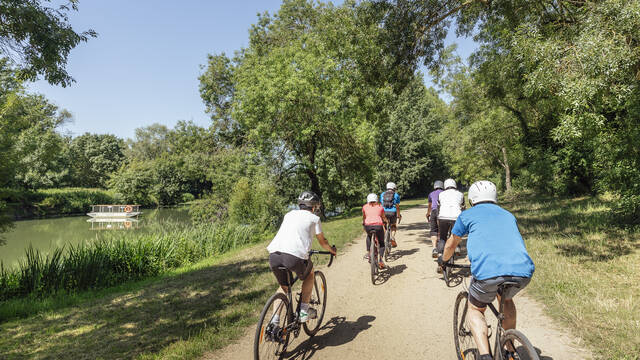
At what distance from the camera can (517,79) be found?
12414mm

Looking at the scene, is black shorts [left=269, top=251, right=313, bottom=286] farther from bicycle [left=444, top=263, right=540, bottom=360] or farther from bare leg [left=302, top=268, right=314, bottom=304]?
bicycle [left=444, top=263, right=540, bottom=360]

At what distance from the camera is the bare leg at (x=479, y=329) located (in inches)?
113

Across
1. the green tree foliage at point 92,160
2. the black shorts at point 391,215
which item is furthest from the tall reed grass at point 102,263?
the green tree foliage at point 92,160

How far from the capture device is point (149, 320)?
231 inches

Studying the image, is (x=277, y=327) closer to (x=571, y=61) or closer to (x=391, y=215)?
(x=391, y=215)

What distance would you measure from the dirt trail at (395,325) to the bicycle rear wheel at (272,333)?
364 mm

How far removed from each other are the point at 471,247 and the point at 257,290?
17.1ft

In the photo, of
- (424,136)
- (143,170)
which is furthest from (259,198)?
(143,170)

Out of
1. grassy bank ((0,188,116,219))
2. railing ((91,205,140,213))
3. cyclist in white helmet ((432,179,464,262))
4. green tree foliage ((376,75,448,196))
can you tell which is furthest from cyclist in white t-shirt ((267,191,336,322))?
grassy bank ((0,188,116,219))

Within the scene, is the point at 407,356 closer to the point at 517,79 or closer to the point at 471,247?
the point at 471,247

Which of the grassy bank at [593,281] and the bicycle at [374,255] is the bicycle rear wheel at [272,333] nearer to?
the bicycle at [374,255]

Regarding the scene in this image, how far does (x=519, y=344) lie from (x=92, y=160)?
75.3m

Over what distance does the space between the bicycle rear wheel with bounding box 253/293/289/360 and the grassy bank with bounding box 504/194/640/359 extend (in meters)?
3.60

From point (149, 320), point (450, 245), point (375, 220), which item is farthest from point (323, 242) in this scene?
point (149, 320)
